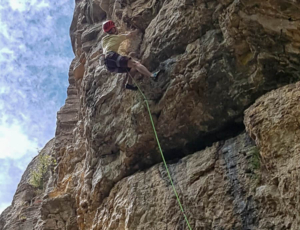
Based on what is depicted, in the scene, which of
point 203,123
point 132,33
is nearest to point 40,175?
point 132,33

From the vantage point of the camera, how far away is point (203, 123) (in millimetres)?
6203

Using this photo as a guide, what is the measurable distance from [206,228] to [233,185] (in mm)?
731

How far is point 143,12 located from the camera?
8062mm

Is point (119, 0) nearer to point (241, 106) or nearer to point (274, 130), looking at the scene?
point (241, 106)

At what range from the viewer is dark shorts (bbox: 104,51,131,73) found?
23.2ft

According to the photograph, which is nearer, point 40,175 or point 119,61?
point 119,61

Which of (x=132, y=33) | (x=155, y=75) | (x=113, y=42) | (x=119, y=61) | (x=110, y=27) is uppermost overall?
(x=110, y=27)

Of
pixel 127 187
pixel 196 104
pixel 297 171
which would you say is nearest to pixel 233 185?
pixel 297 171

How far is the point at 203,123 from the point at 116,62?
7.37 ft

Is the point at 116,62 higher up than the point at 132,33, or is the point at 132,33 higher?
the point at 132,33

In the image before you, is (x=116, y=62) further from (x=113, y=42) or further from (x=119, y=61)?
(x=113, y=42)

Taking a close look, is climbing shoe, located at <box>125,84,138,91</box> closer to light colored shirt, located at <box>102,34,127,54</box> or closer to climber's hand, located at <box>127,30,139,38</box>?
light colored shirt, located at <box>102,34,127,54</box>

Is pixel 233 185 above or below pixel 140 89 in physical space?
below

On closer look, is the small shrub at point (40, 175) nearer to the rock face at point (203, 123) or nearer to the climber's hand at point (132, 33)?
the rock face at point (203, 123)
